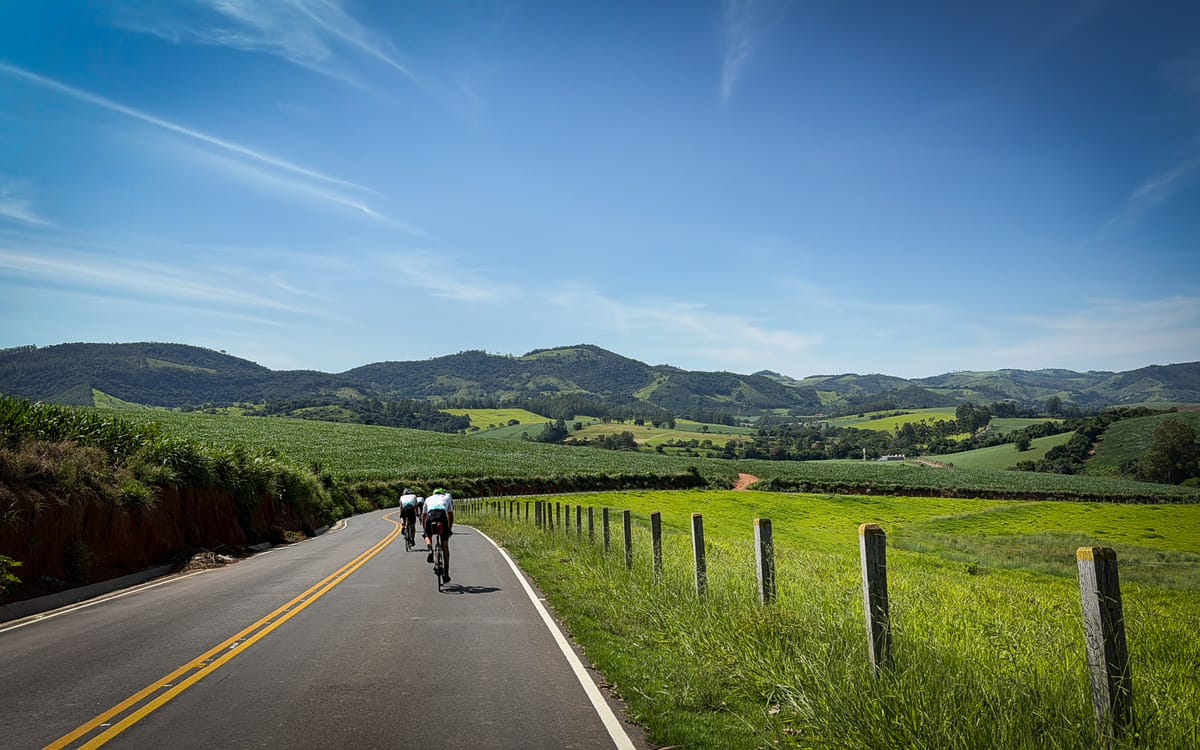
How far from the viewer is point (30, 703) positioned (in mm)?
6758

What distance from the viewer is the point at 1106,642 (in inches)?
163

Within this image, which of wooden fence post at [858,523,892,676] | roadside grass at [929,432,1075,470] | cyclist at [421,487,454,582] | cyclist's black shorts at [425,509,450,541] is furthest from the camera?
roadside grass at [929,432,1075,470]

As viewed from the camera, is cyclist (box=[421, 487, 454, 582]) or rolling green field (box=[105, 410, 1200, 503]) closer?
cyclist (box=[421, 487, 454, 582])

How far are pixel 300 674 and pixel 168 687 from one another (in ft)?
3.89

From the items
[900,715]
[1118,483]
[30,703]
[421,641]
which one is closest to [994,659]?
[900,715]

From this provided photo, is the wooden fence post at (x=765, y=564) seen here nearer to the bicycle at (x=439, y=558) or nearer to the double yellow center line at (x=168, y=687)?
the double yellow center line at (x=168, y=687)

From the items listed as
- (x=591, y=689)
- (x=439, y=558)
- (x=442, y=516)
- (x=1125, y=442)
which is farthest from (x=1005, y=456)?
(x=591, y=689)

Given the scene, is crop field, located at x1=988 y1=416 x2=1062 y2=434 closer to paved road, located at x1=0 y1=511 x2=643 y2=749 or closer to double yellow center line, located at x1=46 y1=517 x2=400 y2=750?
paved road, located at x1=0 y1=511 x2=643 y2=749

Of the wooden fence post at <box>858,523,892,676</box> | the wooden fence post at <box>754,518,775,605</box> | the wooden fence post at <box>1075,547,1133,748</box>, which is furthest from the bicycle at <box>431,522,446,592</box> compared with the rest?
the wooden fence post at <box>1075,547,1133,748</box>

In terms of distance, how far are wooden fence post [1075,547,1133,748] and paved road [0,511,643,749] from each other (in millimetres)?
3152

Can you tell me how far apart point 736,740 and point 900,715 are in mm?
1327

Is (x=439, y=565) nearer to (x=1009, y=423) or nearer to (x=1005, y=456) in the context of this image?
(x=1005, y=456)

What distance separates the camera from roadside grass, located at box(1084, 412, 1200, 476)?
311ft

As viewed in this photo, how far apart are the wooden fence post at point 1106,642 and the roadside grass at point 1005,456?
113m
